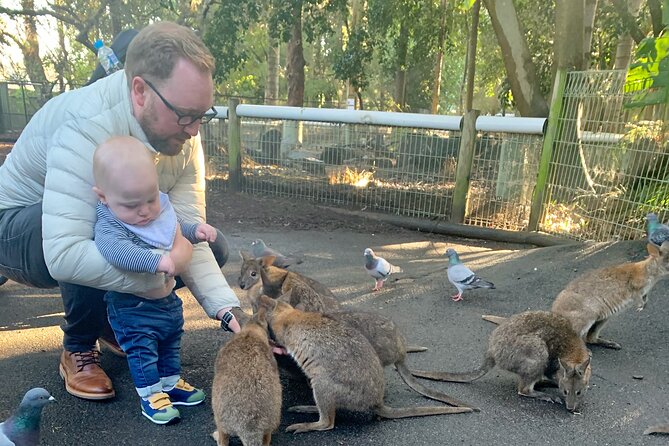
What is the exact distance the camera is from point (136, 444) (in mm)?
2531

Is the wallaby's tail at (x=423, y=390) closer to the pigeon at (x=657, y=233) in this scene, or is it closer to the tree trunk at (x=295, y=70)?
the pigeon at (x=657, y=233)

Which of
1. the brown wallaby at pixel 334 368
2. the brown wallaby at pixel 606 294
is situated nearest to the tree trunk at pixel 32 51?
the brown wallaby at pixel 334 368

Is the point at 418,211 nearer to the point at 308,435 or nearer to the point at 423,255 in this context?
the point at 423,255

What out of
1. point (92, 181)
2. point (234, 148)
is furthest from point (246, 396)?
point (234, 148)

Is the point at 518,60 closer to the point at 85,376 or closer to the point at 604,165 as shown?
the point at 604,165

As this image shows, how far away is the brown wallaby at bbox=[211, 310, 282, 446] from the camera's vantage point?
2332mm

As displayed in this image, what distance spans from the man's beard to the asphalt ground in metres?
1.41

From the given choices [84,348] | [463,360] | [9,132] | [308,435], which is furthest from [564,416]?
[9,132]

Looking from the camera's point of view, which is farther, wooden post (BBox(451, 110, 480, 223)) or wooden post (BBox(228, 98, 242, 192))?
wooden post (BBox(228, 98, 242, 192))

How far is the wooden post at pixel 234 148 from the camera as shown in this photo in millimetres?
9430

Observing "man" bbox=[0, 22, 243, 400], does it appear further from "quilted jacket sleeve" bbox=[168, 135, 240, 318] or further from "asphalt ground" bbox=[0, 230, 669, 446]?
"asphalt ground" bbox=[0, 230, 669, 446]

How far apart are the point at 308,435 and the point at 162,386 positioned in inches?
33.1

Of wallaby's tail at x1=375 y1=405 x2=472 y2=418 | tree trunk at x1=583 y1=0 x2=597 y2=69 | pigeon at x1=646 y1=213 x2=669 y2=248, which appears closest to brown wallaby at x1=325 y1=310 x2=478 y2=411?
wallaby's tail at x1=375 y1=405 x2=472 y2=418

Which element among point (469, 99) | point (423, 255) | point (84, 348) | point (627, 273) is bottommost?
point (423, 255)
